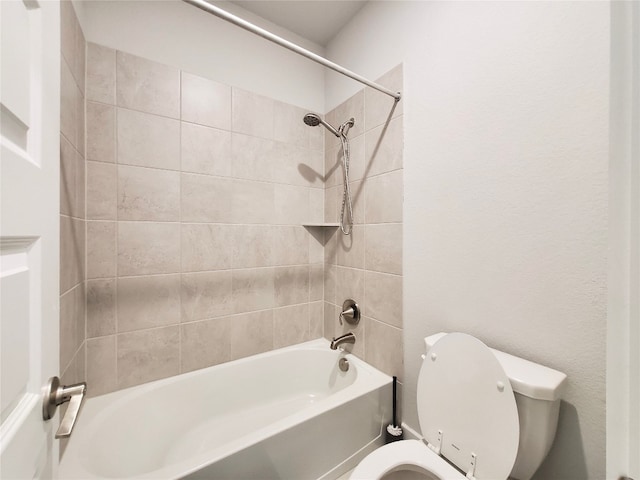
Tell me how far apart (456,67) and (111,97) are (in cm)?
153

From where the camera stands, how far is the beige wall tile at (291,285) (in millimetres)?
1657

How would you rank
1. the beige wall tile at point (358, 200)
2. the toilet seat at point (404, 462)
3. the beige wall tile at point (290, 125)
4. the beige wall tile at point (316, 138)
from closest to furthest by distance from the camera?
the toilet seat at point (404, 462)
the beige wall tile at point (358, 200)
the beige wall tile at point (290, 125)
the beige wall tile at point (316, 138)

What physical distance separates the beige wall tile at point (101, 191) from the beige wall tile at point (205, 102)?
453 millimetres

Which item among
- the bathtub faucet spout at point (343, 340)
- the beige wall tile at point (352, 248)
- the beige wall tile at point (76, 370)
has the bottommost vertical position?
the bathtub faucet spout at point (343, 340)

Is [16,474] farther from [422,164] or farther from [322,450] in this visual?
[422,164]

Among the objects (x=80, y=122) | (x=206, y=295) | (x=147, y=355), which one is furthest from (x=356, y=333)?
(x=80, y=122)

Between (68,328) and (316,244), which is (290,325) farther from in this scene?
(68,328)

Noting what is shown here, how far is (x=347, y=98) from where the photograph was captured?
5.29 ft

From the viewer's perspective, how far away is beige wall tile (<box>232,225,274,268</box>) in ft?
4.96

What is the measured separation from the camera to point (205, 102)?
4.59 feet

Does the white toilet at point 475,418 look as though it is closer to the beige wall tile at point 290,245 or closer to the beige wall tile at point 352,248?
the beige wall tile at point 352,248

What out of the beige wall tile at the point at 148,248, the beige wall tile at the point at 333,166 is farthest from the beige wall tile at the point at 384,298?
the beige wall tile at the point at 148,248

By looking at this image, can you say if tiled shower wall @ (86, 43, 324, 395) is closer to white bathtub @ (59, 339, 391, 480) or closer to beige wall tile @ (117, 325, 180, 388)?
beige wall tile @ (117, 325, 180, 388)

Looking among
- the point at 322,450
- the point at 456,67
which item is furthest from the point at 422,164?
the point at 322,450
